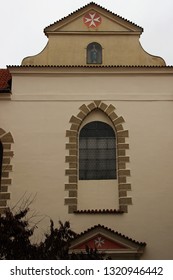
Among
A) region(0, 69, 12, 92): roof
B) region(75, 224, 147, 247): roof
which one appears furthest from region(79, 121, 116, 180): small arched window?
region(0, 69, 12, 92): roof

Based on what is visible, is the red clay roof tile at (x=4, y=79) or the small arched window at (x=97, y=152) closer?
the small arched window at (x=97, y=152)

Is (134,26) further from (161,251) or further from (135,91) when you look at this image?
(161,251)

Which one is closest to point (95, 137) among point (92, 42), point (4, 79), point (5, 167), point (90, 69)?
point (90, 69)

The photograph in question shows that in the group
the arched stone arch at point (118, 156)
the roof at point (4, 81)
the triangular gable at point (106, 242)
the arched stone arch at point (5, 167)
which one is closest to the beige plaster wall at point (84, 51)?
the roof at point (4, 81)

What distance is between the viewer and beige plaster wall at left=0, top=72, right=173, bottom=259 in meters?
12.7

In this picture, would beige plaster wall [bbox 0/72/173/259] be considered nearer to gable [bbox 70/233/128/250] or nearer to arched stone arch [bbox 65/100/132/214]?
arched stone arch [bbox 65/100/132/214]

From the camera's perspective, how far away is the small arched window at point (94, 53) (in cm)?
1548

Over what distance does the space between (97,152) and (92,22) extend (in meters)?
5.40

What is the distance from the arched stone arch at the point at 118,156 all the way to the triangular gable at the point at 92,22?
130 inches

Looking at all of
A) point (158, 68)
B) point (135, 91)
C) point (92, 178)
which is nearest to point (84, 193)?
point (92, 178)

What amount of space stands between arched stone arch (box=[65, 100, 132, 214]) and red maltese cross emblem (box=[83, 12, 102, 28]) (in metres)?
3.48

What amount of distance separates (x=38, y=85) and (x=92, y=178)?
12.7 feet

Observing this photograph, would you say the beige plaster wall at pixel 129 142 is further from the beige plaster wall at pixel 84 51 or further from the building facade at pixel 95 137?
the beige plaster wall at pixel 84 51

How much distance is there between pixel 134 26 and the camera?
15781 mm
